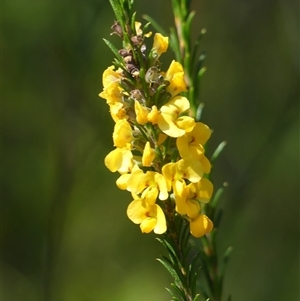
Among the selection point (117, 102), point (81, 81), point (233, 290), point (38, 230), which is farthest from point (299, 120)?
point (117, 102)

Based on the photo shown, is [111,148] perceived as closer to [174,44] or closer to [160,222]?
[174,44]

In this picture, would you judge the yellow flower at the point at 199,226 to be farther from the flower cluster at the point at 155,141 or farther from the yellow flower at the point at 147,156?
the yellow flower at the point at 147,156

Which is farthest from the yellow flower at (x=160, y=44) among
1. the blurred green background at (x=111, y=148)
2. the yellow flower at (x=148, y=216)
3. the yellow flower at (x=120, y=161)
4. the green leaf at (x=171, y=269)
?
the blurred green background at (x=111, y=148)

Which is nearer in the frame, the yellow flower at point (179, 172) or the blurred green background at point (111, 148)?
the yellow flower at point (179, 172)

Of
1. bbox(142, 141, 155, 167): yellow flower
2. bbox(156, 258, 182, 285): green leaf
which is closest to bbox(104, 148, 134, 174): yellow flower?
bbox(142, 141, 155, 167): yellow flower

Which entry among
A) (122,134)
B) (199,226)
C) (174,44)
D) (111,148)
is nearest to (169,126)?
(122,134)

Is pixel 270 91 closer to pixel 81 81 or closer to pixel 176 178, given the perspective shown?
pixel 81 81

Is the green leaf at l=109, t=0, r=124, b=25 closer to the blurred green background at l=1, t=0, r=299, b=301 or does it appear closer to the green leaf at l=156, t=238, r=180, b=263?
the green leaf at l=156, t=238, r=180, b=263
